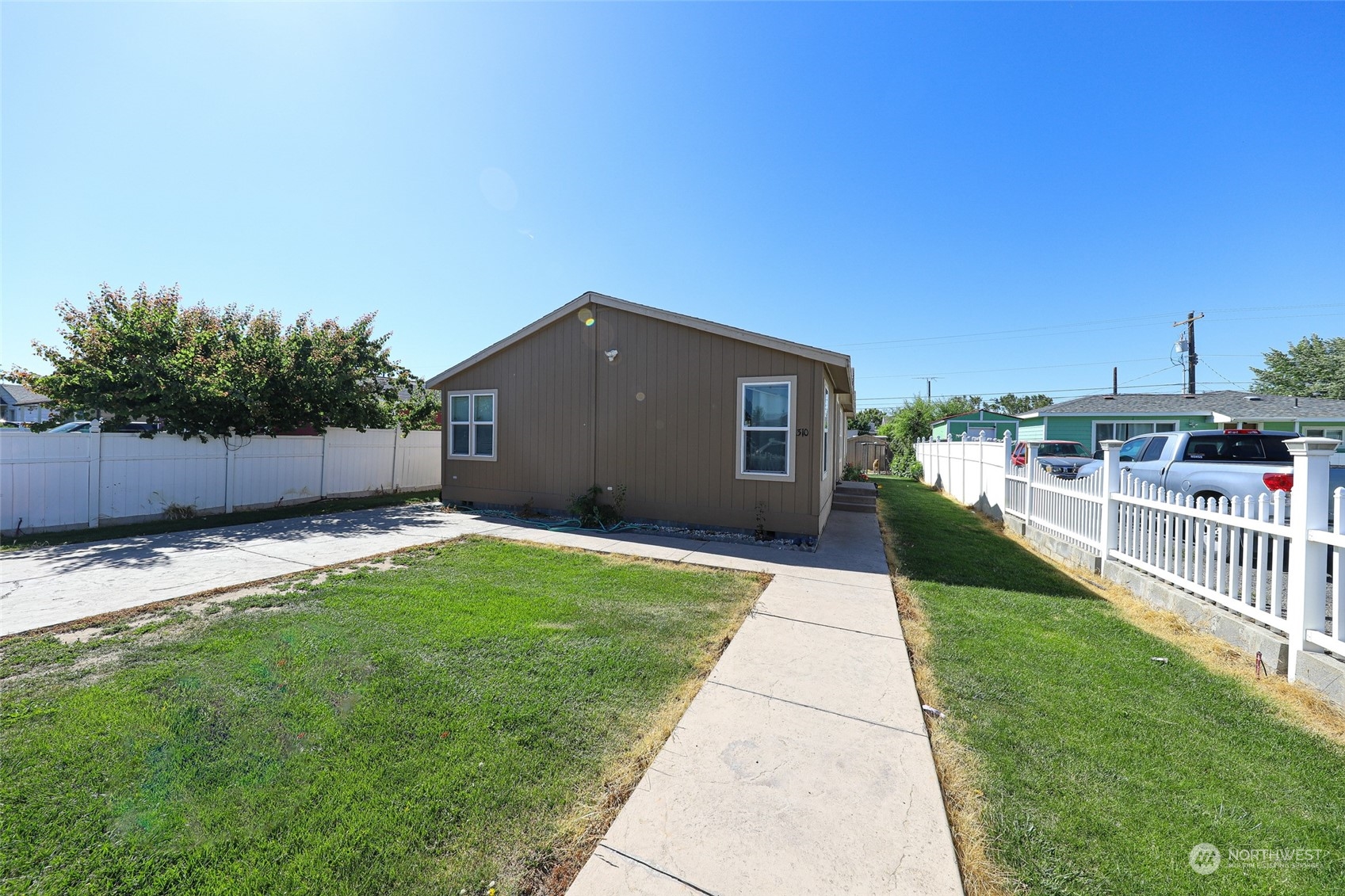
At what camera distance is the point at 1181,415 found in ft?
57.9

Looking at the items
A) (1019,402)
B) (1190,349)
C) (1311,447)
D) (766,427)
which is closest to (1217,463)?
(1311,447)

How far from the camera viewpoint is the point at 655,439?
8.18 m

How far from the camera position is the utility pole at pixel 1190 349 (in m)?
21.0

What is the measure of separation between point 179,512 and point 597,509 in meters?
7.75

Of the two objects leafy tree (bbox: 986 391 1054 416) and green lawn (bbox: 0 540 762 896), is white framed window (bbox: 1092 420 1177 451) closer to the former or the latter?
green lawn (bbox: 0 540 762 896)

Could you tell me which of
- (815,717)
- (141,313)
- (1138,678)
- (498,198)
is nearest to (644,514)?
(815,717)

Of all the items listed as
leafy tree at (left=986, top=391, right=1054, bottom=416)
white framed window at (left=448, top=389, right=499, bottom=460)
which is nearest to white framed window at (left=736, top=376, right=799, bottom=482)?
white framed window at (left=448, top=389, right=499, bottom=460)

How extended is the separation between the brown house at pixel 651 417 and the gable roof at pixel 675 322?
2cm

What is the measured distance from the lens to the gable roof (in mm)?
6992

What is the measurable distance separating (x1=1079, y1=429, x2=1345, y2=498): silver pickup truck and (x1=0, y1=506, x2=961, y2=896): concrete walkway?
4439 mm

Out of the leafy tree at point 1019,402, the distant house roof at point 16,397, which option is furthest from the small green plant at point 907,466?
the leafy tree at point 1019,402

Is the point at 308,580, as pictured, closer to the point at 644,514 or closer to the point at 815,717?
the point at 644,514

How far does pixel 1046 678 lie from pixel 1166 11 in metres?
9.70

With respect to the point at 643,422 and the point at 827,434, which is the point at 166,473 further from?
the point at 827,434
